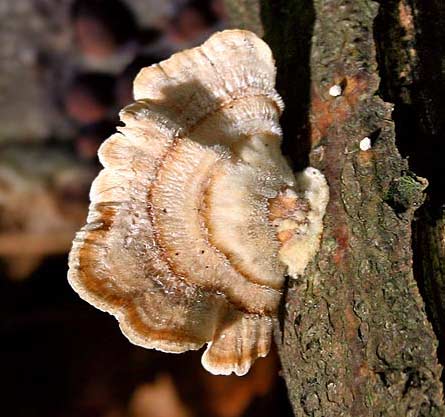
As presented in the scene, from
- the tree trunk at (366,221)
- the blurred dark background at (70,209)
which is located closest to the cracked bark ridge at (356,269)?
the tree trunk at (366,221)

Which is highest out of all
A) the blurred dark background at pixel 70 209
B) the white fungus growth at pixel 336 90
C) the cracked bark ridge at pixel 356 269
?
the white fungus growth at pixel 336 90

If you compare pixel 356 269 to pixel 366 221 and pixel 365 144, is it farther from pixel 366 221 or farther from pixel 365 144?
pixel 365 144

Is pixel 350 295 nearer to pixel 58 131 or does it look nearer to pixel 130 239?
pixel 130 239

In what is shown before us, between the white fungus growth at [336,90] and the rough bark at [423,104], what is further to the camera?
the white fungus growth at [336,90]

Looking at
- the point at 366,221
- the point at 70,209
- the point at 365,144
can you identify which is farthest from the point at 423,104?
the point at 70,209

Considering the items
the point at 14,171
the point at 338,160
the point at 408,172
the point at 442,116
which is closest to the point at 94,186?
the point at 338,160

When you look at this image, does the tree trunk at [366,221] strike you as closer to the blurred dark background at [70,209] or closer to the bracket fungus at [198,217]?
the bracket fungus at [198,217]
